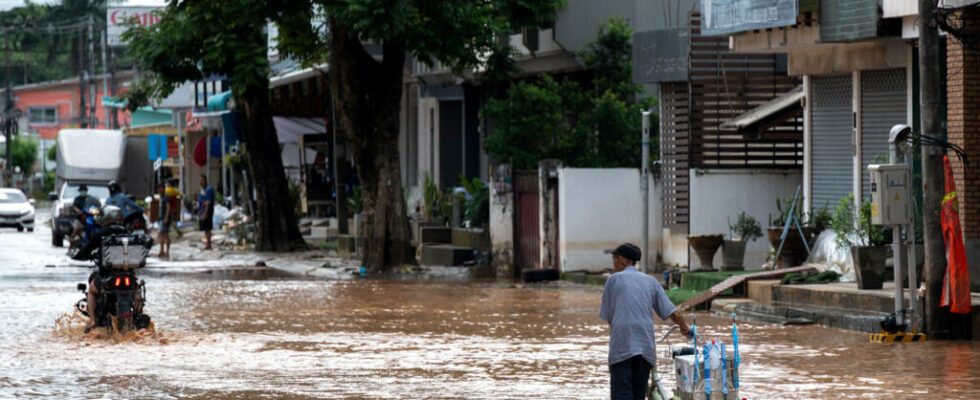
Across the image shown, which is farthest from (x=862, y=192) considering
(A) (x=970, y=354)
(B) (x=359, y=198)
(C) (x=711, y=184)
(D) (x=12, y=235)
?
(D) (x=12, y=235)

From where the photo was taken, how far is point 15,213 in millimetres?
48031

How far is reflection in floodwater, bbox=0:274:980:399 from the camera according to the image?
11.9 metres

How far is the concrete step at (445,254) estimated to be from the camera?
2953cm

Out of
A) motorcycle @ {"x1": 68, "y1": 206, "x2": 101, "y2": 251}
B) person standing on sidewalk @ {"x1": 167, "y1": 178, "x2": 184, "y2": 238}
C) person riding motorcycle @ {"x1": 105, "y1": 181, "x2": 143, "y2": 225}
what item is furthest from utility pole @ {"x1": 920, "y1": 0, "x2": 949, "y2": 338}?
person standing on sidewalk @ {"x1": 167, "y1": 178, "x2": 184, "y2": 238}

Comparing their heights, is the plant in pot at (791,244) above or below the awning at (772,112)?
below

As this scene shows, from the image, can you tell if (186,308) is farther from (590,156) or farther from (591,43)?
(591,43)

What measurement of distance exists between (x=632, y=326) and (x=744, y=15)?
41.6 ft

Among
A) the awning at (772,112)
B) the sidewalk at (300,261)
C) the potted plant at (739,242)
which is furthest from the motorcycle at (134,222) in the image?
the sidewalk at (300,261)

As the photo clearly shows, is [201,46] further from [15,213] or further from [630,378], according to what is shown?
[630,378]

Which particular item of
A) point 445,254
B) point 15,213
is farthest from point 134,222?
point 15,213

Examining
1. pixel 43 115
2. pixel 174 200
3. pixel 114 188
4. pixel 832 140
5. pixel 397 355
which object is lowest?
pixel 397 355

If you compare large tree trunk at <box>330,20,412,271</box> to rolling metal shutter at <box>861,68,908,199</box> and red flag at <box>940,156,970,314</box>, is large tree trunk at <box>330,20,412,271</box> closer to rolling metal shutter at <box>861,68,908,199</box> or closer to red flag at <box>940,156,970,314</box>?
rolling metal shutter at <box>861,68,908,199</box>

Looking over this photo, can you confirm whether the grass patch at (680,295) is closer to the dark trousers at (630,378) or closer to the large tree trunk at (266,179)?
the dark trousers at (630,378)

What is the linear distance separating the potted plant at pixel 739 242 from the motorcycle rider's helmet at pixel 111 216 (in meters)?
9.85
